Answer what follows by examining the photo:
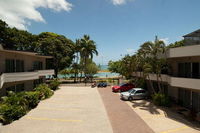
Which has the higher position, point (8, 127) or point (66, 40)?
point (66, 40)

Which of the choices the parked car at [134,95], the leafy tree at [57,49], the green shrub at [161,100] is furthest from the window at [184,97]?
the leafy tree at [57,49]

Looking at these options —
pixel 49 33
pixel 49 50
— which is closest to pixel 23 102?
pixel 49 50

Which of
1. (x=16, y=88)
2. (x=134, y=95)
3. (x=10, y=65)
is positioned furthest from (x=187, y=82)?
(x=16, y=88)

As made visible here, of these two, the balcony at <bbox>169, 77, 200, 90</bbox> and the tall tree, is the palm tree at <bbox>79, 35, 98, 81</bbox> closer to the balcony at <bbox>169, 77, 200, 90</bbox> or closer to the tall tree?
the tall tree

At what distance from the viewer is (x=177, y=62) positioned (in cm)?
1808

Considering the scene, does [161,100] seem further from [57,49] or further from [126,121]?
[57,49]

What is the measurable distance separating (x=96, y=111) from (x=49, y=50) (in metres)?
29.3

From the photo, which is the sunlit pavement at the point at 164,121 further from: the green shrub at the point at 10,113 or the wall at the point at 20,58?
the wall at the point at 20,58

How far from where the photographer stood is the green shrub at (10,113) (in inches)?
493

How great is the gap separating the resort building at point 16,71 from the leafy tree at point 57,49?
1097cm

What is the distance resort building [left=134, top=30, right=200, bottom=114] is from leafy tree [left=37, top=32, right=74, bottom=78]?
1194 inches

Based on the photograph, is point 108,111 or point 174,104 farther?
point 174,104

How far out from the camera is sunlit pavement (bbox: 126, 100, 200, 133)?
1103 cm

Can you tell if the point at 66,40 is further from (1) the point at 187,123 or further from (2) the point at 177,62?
(1) the point at 187,123
